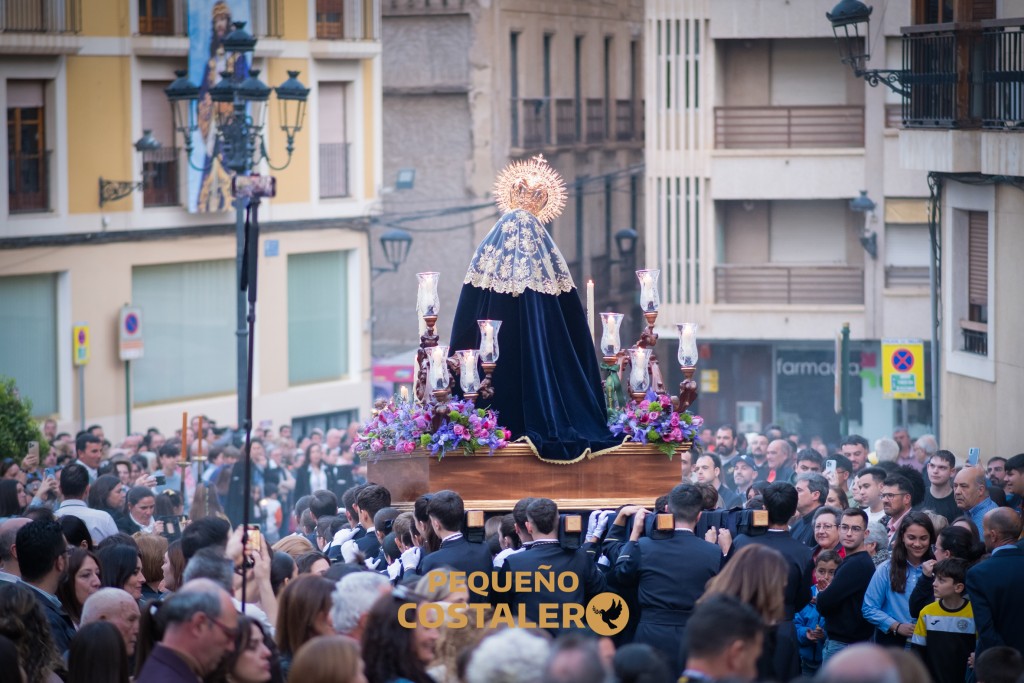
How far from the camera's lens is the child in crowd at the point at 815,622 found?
322 inches

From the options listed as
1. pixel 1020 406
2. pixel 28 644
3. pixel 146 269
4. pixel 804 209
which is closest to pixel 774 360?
pixel 804 209

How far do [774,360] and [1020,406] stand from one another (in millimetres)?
10826

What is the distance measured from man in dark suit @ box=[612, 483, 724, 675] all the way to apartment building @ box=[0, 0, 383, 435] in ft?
38.7

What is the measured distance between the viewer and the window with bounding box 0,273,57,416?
1922 centimetres

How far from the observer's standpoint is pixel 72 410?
64.5 ft

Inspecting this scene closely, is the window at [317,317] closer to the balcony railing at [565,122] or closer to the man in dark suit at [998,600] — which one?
the balcony railing at [565,122]

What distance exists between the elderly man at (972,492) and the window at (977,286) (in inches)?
190

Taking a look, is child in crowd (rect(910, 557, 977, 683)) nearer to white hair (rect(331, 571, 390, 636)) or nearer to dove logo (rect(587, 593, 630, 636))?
dove logo (rect(587, 593, 630, 636))

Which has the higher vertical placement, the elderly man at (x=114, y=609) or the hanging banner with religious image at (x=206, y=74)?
the hanging banner with religious image at (x=206, y=74)

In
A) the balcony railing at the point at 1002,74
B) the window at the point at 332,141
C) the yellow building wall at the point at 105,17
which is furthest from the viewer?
the window at the point at 332,141

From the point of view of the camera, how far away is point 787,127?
937 inches

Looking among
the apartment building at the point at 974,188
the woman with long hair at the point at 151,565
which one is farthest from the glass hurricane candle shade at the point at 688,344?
the apartment building at the point at 974,188

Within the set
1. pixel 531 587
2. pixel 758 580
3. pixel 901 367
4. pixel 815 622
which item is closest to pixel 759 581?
pixel 758 580

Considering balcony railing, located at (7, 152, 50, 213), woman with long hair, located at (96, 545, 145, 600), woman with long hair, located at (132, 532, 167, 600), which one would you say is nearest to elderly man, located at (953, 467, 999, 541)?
woman with long hair, located at (132, 532, 167, 600)
